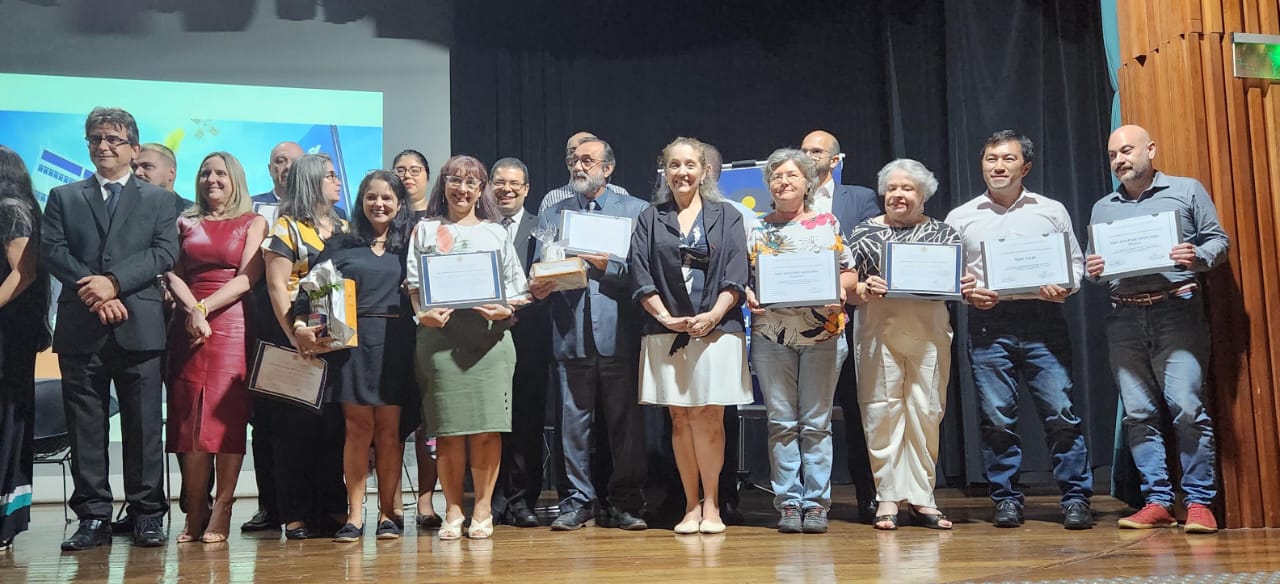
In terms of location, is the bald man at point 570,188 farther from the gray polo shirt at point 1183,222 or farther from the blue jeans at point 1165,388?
the blue jeans at point 1165,388

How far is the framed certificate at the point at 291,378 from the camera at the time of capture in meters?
3.87

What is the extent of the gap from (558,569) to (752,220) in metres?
1.72

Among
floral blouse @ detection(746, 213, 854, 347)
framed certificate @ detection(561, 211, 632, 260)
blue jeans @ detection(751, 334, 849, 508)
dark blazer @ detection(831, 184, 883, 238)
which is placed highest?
dark blazer @ detection(831, 184, 883, 238)

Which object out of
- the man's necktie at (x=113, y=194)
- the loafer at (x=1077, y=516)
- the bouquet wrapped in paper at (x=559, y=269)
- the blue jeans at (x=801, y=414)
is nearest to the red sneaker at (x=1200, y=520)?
the loafer at (x=1077, y=516)

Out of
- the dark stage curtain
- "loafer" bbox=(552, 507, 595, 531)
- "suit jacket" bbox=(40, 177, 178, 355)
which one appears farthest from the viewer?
the dark stage curtain

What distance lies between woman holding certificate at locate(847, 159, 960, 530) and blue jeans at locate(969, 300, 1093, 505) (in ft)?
0.77

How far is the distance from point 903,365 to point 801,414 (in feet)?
1.43

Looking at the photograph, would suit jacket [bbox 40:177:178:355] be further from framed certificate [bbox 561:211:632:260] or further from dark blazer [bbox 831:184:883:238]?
dark blazer [bbox 831:184:883:238]

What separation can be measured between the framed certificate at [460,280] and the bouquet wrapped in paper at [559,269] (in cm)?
17

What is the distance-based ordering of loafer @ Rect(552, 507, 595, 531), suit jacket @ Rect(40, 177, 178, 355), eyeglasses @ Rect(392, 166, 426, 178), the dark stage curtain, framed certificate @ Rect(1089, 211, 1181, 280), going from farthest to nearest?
the dark stage curtain < eyeglasses @ Rect(392, 166, 426, 178) < loafer @ Rect(552, 507, 595, 531) < suit jacket @ Rect(40, 177, 178, 355) < framed certificate @ Rect(1089, 211, 1181, 280)

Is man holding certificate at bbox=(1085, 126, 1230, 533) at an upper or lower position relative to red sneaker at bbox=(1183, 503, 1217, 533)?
upper

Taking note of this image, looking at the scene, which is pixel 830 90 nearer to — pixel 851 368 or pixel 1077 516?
pixel 851 368

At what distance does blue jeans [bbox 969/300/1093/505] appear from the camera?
4.05m

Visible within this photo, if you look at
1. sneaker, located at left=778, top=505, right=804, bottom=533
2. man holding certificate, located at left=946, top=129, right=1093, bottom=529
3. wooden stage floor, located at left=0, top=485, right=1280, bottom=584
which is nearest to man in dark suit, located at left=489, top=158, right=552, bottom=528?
wooden stage floor, located at left=0, top=485, right=1280, bottom=584
